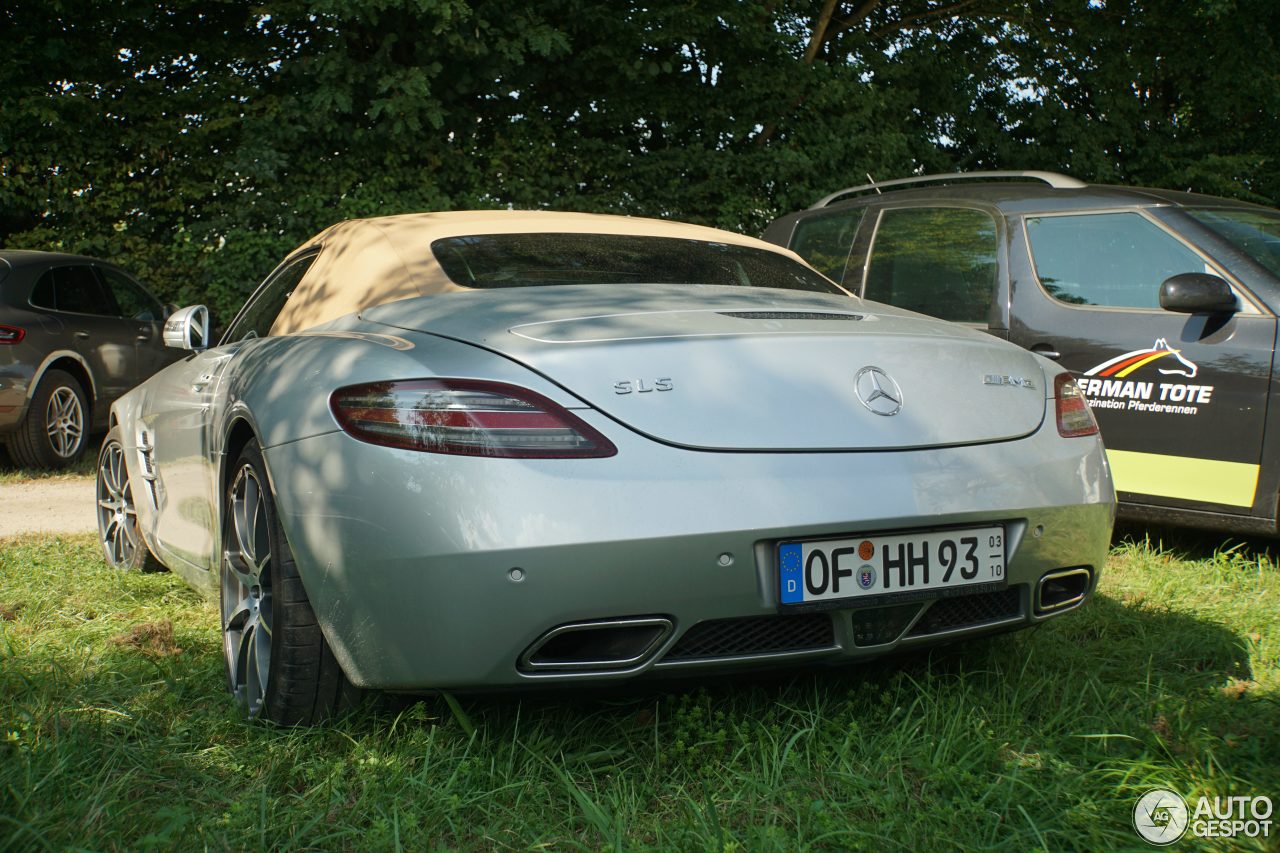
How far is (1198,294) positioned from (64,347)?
7259mm

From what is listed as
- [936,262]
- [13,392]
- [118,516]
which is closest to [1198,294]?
[936,262]

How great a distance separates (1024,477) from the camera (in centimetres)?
261

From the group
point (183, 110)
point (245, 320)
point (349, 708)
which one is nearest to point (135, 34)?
point (183, 110)

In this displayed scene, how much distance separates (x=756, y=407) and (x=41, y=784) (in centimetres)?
159

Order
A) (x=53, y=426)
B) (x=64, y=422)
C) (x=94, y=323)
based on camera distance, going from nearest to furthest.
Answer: (x=53, y=426) → (x=64, y=422) → (x=94, y=323)

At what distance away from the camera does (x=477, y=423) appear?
2295mm

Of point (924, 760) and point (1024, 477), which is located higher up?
point (1024, 477)

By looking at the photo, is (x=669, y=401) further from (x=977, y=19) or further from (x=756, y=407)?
(x=977, y=19)

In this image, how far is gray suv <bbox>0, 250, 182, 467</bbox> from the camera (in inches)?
315

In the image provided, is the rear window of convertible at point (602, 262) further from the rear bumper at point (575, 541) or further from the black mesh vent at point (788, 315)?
the rear bumper at point (575, 541)

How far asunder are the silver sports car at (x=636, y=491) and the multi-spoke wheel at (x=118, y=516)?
188cm

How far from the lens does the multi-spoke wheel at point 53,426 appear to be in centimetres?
809

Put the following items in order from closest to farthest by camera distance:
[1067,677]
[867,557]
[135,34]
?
[867,557], [1067,677], [135,34]

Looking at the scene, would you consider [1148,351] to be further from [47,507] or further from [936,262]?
[47,507]
